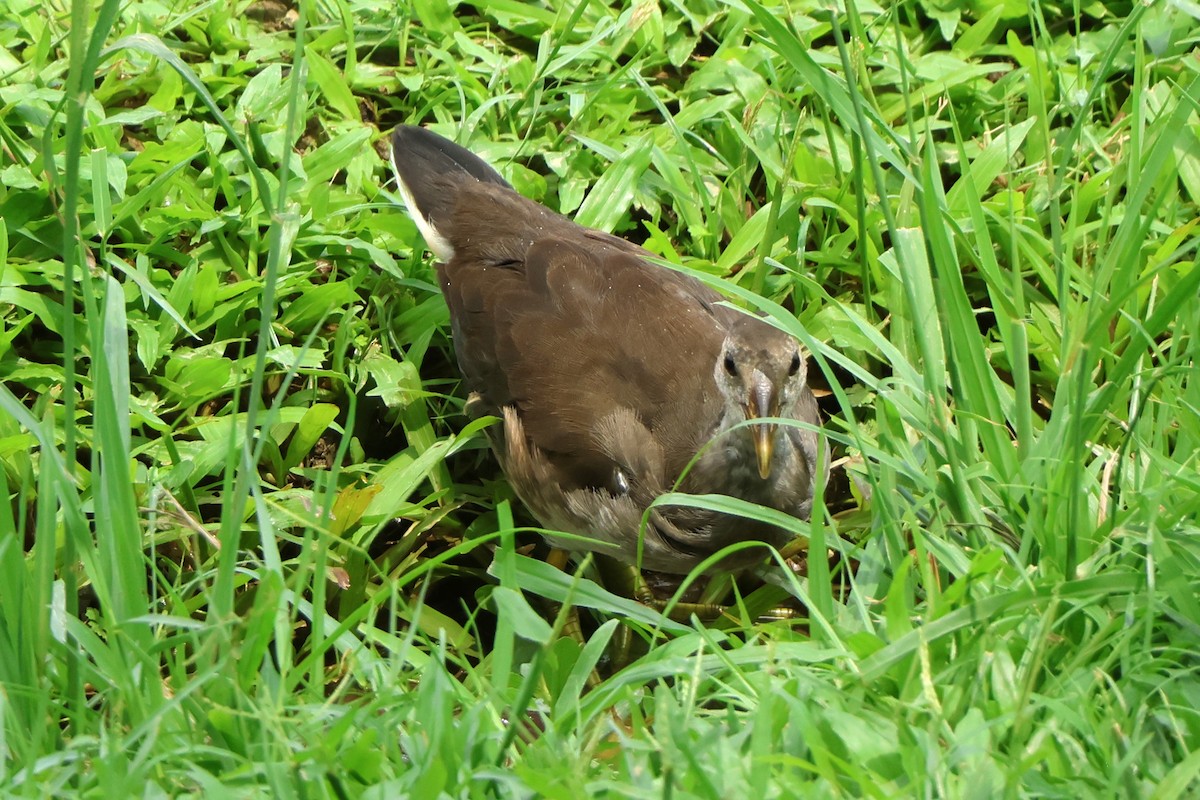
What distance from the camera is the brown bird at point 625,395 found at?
365cm

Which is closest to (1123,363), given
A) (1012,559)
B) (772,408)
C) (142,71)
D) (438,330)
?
(1012,559)

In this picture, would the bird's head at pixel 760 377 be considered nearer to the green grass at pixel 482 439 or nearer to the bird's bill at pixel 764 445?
the bird's bill at pixel 764 445

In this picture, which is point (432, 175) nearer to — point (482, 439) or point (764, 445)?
point (482, 439)

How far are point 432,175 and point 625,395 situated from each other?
1.11 m

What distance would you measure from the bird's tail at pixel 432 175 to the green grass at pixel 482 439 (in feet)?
0.47

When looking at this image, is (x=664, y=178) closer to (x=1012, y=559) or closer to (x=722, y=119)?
(x=722, y=119)

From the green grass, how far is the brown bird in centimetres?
21

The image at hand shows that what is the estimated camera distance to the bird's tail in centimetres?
426

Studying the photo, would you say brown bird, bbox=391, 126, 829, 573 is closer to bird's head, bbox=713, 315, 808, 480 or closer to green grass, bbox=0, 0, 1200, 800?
bird's head, bbox=713, 315, 808, 480

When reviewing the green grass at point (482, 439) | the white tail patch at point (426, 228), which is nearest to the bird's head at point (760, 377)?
the green grass at point (482, 439)

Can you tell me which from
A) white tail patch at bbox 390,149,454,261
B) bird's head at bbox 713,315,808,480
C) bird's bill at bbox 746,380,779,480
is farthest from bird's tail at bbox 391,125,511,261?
bird's bill at bbox 746,380,779,480

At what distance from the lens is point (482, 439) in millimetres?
4258

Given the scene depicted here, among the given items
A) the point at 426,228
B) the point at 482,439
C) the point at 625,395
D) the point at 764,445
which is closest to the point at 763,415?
the point at 764,445

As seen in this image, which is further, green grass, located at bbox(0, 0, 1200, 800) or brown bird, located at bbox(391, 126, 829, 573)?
brown bird, located at bbox(391, 126, 829, 573)
